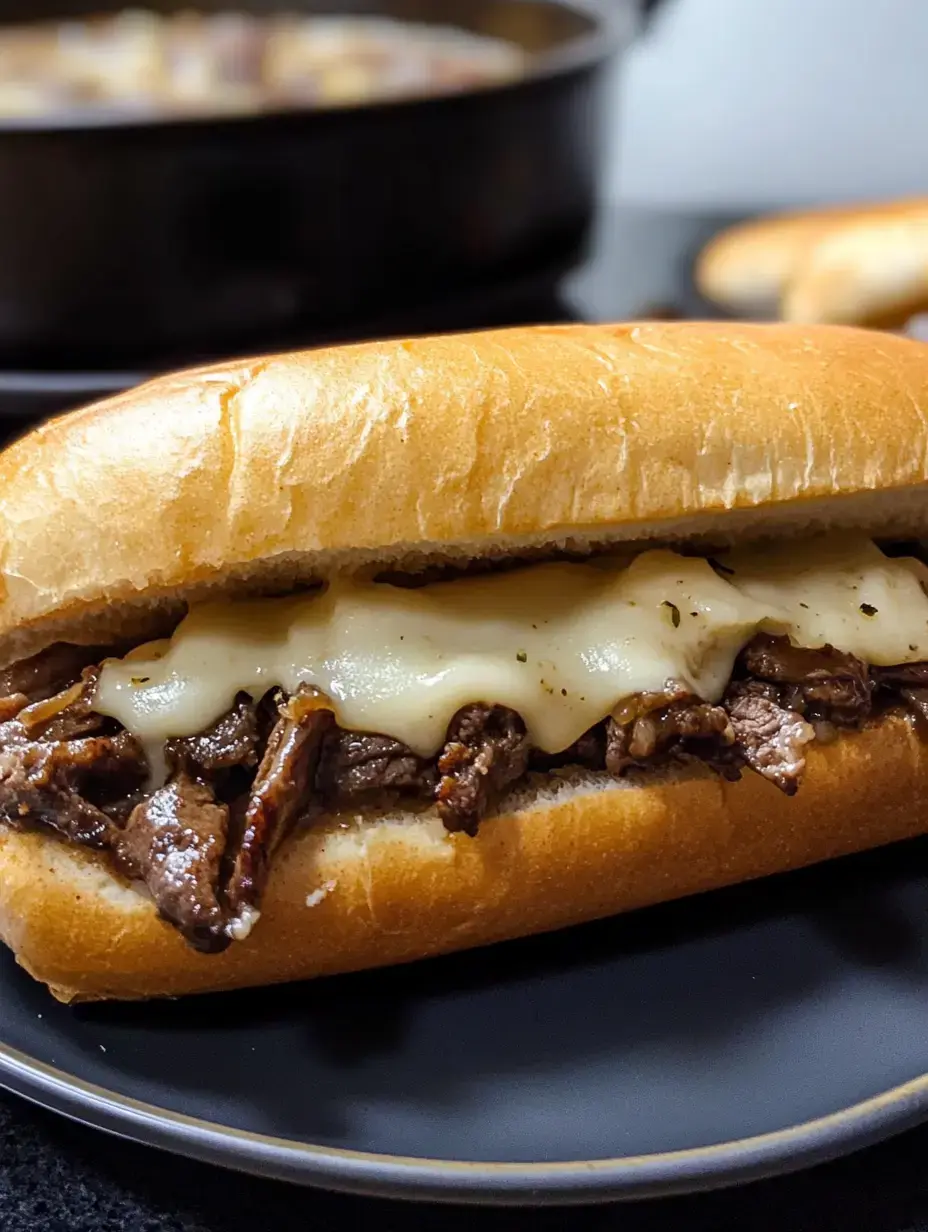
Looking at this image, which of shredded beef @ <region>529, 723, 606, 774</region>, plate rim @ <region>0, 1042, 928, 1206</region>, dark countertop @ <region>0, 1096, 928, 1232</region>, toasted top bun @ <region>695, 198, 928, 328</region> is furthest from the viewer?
toasted top bun @ <region>695, 198, 928, 328</region>

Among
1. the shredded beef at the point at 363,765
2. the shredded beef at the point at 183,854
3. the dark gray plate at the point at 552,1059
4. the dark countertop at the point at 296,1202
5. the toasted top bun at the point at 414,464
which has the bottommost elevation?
the dark countertop at the point at 296,1202

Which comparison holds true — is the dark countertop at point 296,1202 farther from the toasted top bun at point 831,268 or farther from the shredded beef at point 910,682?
the toasted top bun at point 831,268

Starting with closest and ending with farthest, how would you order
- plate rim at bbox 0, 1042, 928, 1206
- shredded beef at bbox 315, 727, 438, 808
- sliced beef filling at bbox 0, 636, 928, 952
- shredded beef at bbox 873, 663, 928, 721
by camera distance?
plate rim at bbox 0, 1042, 928, 1206, sliced beef filling at bbox 0, 636, 928, 952, shredded beef at bbox 315, 727, 438, 808, shredded beef at bbox 873, 663, 928, 721

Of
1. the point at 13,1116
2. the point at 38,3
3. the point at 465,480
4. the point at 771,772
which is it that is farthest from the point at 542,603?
the point at 38,3

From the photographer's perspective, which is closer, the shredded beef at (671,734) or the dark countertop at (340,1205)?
the dark countertop at (340,1205)

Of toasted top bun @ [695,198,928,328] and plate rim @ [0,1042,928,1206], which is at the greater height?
toasted top bun @ [695,198,928,328]

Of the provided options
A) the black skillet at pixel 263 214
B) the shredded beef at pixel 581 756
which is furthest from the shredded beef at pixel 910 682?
the black skillet at pixel 263 214

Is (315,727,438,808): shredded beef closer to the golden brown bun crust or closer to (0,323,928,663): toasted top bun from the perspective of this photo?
the golden brown bun crust

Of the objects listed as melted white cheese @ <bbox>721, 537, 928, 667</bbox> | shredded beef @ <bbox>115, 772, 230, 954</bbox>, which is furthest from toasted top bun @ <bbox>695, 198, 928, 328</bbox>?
shredded beef @ <bbox>115, 772, 230, 954</bbox>
